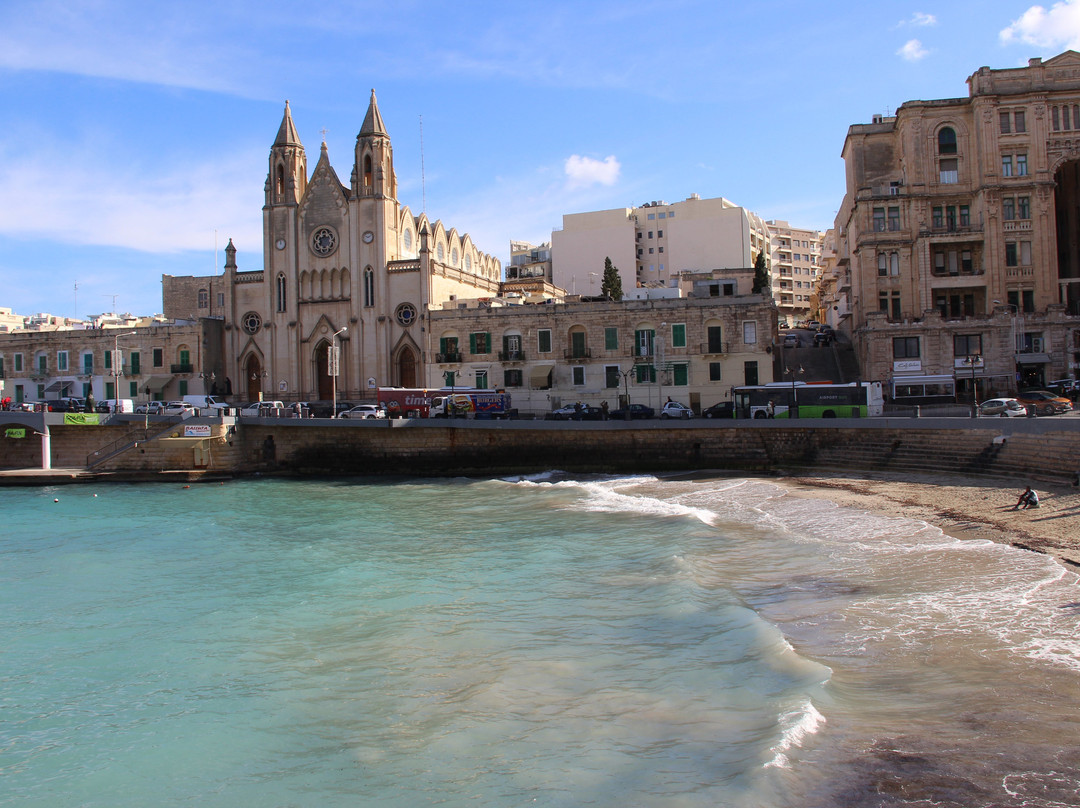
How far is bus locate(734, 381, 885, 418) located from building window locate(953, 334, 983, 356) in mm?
12811

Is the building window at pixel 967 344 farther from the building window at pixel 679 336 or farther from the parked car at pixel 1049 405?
the building window at pixel 679 336

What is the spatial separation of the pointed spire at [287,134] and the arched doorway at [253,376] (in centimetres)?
1670

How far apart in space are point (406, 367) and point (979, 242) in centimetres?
3915

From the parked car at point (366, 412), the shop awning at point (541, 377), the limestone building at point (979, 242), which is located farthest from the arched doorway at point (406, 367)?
the limestone building at point (979, 242)

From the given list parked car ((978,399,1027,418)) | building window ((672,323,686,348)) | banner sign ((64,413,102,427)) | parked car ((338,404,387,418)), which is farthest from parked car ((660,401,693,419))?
banner sign ((64,413,102,427))

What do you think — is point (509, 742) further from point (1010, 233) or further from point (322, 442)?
point (1010, 233)

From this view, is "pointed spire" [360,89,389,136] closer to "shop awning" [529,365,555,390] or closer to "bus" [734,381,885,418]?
"shop awning" [529,365,555,390]

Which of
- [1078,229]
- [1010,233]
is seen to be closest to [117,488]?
[1010,233]

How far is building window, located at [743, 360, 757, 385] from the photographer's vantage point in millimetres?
47250

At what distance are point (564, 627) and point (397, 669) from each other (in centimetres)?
310

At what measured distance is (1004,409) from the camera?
3275 cm

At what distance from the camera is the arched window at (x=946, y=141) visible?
1960 inches

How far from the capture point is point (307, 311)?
2292 inches

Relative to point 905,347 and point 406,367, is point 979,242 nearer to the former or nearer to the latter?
point 905,347
